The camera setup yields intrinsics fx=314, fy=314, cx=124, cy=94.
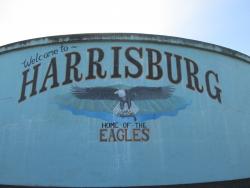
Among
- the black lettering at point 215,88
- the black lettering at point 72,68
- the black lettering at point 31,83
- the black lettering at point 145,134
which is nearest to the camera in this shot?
the black lettering at point 145,134

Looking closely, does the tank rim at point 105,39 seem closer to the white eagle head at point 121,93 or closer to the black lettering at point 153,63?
the black lettering at point 153,63

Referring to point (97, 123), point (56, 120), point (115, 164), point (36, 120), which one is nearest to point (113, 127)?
point (97, 123)

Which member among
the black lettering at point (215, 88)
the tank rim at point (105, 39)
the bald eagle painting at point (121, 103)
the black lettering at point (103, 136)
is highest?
the tank rim at point (105, 39)

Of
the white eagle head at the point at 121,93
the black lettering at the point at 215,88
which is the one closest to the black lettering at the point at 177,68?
the black lettering at the point at 215,88

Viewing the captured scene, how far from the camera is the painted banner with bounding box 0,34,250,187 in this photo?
11211 millimetres

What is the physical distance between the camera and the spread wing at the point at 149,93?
11.9m

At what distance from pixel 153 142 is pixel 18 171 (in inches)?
197

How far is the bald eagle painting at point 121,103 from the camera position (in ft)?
38.0

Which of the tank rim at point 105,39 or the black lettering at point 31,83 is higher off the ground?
the tank rim at point 105,39

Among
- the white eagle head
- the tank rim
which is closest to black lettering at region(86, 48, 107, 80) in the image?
the tank rim

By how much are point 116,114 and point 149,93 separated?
1538 millimetres

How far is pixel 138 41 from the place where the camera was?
12641mm

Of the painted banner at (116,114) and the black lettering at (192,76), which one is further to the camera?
the black lettering at (192,76)

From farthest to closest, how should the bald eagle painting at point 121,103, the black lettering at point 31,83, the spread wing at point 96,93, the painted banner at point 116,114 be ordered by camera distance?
the black lettering at point 31,83 < the spread wing at point 96,93 < the bald eagle painting at point 121,103 < the painted banner at point 116,114
